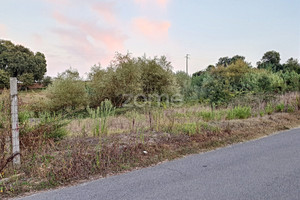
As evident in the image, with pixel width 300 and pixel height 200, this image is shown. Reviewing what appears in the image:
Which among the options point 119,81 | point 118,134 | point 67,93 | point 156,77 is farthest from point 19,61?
point 118,134

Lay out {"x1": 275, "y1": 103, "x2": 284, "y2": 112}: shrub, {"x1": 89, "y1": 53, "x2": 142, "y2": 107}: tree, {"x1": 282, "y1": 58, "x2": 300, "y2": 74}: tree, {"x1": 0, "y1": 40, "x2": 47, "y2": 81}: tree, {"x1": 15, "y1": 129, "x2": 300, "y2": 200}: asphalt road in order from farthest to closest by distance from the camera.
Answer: {"x1": 0, "y1": 40, "x2": 47, "y2": 81}: tree < {"x1": 282, "y1": 58, "x2": 300, "y2": 74}: tree < {"x1": 89, "y1": 53, "x2": 142, "y2": 107}: tree < {"x1": 275, "y1": 103, "x2": 284, "y2": 112}: shrub < {"x1": 15, "y1": 129, "x2": 300, "y2": 200}: asphalt road

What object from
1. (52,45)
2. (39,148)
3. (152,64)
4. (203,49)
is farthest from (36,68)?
(39,148)

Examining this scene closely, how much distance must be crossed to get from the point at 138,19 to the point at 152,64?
407 centimetres

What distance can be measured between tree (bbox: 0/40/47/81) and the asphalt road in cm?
3332

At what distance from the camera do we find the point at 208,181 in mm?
3111

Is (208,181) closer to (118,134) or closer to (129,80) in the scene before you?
(118,134)

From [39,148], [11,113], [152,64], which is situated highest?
[152,64]

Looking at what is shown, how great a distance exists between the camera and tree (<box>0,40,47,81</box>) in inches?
1331

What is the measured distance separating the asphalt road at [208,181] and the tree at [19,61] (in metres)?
33.3

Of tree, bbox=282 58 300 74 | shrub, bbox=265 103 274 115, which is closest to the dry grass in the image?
shrub, bbox=265 103 274 115

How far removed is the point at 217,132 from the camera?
19.1 ft

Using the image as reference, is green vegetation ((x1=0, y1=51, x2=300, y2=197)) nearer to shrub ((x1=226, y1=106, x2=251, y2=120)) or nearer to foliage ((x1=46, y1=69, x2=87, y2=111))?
shrub ((x1=226, y1=106, x2=251, y2=120))

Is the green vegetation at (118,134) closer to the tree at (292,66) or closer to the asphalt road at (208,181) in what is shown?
the asphalt road at (208,181)

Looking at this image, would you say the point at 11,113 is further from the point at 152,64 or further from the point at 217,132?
the point at 152,64
